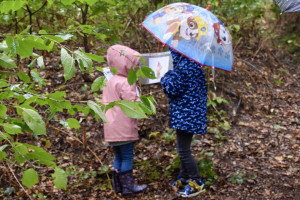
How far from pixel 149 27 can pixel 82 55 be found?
8.55 feet

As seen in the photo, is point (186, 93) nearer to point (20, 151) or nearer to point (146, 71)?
point (146, 71)

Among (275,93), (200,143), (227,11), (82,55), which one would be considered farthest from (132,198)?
(227,11)

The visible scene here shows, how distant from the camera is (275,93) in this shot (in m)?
7.54

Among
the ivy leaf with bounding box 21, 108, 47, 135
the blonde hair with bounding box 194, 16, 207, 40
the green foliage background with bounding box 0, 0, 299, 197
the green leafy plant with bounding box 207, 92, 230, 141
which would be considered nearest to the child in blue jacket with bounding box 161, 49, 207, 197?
the blonde hair with bounding box 194, 16, 207, 40

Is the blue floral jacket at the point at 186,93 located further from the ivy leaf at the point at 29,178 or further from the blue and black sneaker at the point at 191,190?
the ivy leaf at the point at 29,178

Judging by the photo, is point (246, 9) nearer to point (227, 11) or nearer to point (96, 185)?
point (227, 11)

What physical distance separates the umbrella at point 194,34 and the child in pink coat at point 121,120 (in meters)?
0.42

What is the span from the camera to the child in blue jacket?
12.7ft

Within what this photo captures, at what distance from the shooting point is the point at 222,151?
5.23 metres

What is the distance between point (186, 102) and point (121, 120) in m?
0.76

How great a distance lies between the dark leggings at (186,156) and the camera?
412cm

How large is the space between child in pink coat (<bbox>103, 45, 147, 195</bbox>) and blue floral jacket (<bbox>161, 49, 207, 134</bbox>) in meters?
0.42

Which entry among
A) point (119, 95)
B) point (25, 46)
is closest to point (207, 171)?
point (119, 95)

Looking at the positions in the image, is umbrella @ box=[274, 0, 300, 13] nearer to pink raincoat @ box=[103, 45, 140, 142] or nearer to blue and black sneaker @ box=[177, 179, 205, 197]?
pink raincoat @ box=[103, 45, 140, 142]
